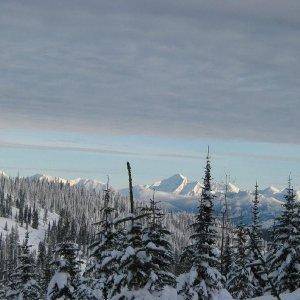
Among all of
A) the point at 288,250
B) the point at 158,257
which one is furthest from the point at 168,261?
the point at 288,250

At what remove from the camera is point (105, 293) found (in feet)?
109

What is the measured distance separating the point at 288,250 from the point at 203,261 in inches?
296

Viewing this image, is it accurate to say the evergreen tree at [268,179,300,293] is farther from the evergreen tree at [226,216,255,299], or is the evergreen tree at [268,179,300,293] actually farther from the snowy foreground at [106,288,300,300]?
the evergreen tree at [226,216,255,299]

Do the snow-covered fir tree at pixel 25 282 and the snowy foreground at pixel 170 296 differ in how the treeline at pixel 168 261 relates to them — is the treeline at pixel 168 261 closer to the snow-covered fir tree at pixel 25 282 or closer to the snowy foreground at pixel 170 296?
the snow-covered fir tree at pixel 25 282

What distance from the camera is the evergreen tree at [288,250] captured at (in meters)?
34.2

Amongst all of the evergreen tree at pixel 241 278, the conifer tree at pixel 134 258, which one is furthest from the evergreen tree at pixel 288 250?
the conifer tree at pixel 134 258

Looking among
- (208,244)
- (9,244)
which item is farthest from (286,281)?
(9,244)

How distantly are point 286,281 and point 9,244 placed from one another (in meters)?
164

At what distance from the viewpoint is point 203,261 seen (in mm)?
30016

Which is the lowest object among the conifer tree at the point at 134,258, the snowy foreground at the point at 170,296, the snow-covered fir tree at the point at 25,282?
the snow-covered fir tree at the point at 25,282

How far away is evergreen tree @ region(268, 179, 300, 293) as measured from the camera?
34219 millimetres

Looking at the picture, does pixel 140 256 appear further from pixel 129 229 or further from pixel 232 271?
pixel 232 271

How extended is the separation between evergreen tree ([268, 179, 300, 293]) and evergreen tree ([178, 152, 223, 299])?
6014 mm

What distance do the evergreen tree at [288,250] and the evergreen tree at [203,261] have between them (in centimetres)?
601
